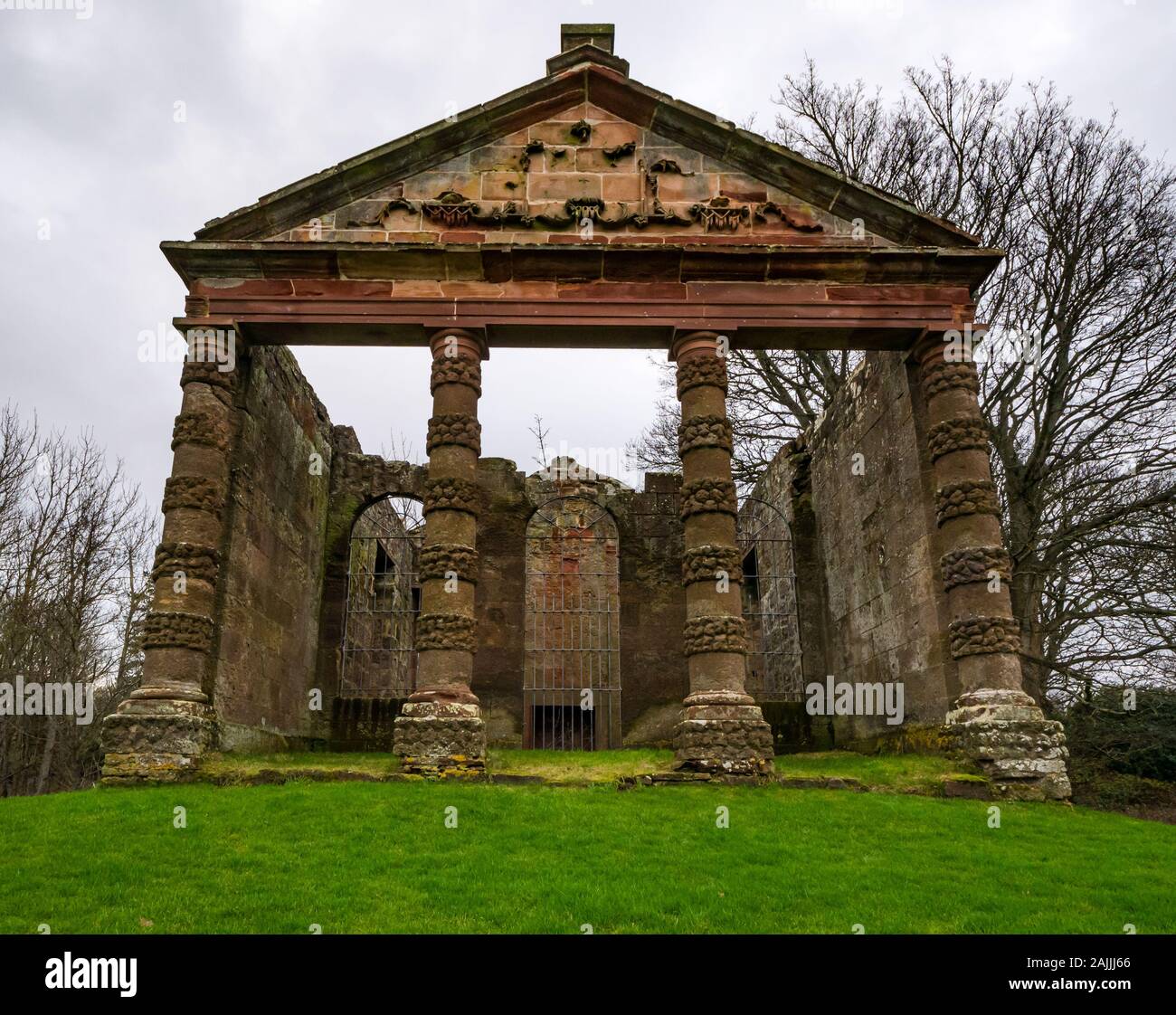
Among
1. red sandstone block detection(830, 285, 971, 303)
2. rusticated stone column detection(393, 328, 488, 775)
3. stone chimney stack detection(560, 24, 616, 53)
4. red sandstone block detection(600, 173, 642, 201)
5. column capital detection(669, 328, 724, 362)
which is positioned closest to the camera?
rusticated stone column detection(393, 328, 488, 775)

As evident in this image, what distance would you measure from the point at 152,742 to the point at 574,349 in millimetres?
7373

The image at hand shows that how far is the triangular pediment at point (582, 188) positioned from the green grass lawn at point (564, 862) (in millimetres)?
7409

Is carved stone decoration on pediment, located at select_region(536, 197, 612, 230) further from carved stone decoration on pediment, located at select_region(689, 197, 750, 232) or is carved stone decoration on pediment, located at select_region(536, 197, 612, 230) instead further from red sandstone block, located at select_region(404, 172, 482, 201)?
carved stone decoration on pediment, located at select_region(689, 197, 750, 232)

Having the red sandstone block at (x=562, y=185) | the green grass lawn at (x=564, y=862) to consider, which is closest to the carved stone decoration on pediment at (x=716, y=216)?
the red sandstone block at (x=562, y=185)

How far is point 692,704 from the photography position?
10203 mm

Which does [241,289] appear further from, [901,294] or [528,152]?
[901,294]

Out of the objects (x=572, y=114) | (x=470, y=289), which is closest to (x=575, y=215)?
(x=470, y=289)

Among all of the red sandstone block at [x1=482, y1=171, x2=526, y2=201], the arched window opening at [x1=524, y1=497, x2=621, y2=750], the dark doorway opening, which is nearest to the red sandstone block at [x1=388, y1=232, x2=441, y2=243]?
the red sandstone block at [x1=482, y1=171, x2=526, y2=201]

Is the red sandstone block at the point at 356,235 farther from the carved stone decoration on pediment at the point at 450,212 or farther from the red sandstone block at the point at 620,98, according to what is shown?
the red sandstone block at the point at 620,98

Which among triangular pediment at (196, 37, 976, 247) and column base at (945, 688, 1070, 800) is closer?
column base at (945, 688, 1070, 800)

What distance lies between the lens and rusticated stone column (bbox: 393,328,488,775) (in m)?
9.81

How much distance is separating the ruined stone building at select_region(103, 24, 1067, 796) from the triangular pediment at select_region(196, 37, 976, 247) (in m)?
0.03

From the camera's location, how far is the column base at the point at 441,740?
9.66 m
